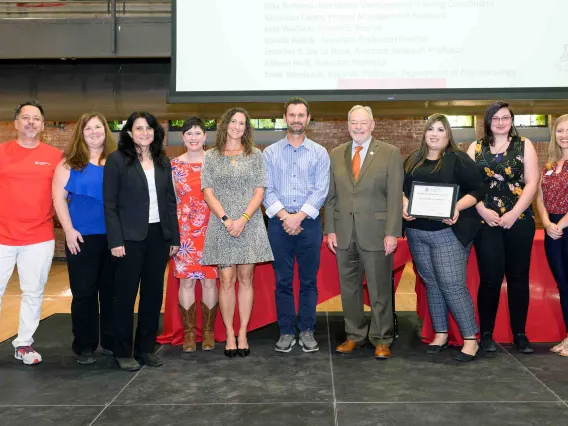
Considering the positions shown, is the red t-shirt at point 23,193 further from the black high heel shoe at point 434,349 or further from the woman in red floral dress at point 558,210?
the woman in red floral dress at point 558,210

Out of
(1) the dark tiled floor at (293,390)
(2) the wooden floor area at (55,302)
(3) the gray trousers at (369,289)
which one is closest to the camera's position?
(1) the dark tiled floor at (293,390)

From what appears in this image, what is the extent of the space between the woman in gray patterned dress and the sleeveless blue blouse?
24.3 inches

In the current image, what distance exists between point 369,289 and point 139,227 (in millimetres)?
1461

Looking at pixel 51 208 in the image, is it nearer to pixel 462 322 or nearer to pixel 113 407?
pixel 113 407

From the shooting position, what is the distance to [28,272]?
326cm

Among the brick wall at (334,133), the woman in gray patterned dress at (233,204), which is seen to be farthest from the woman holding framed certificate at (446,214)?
the brick wall at (334,133)

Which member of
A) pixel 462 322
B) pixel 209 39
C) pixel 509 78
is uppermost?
pixel 209 39

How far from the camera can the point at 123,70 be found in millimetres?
5430

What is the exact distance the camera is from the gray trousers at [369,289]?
11.1 ft

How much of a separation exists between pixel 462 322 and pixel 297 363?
1054 mm

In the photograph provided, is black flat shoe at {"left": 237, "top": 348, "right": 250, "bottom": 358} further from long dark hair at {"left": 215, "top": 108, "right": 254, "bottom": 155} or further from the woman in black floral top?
the woman in black floral top

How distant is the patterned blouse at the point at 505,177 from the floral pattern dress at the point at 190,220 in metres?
1.77

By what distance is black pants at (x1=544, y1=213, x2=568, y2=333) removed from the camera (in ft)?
11.1

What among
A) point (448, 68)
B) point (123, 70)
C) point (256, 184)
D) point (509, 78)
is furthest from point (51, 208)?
point (509, 78)
